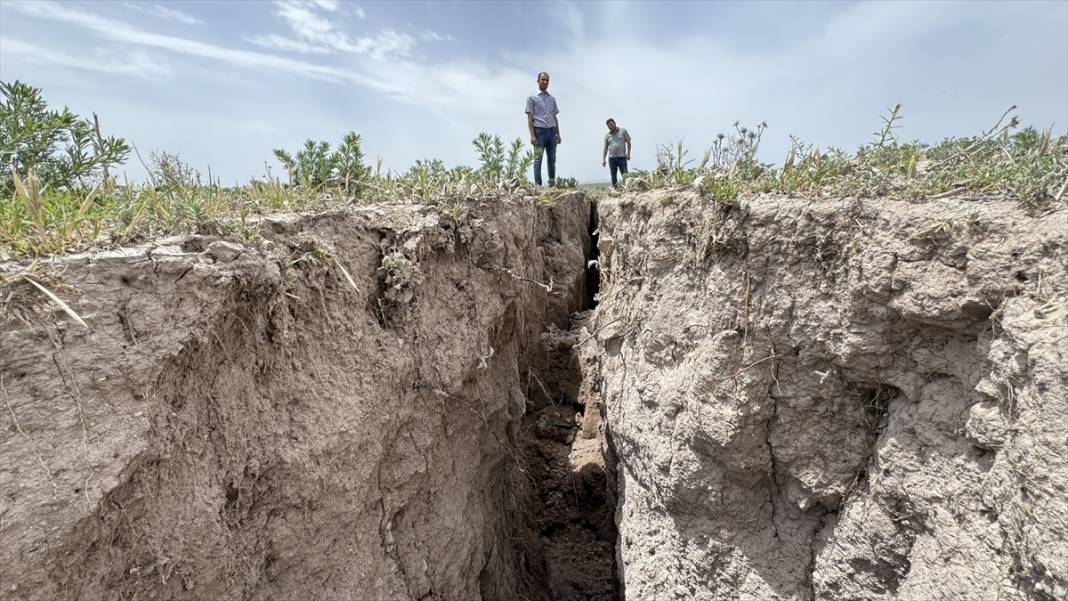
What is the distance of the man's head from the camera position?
19.2ft

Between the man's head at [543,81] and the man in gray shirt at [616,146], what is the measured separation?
3.39 ft

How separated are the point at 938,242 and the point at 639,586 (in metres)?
2.23

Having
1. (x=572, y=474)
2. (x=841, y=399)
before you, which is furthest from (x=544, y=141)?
(x=841, y=399)

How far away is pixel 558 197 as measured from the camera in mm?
4922

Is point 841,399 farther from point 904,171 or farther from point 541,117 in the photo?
point 541,117

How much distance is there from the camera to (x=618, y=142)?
21.3ft

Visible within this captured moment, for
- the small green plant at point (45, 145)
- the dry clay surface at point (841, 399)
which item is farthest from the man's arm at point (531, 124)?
the small green plant at point (45, 145)

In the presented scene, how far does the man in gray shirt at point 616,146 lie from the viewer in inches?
256

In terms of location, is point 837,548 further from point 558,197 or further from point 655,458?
point 558,197

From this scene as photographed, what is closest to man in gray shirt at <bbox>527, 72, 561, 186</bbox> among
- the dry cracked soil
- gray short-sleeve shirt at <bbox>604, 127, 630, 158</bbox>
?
gray short-sleeve shirt at <bbox>604, 127, 630, 158</bbox>

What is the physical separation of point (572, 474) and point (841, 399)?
2325 millimetres

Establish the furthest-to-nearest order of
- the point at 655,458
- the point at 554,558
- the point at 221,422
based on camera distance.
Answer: the point at 554,558
the point at 655,458
the point at 221,422

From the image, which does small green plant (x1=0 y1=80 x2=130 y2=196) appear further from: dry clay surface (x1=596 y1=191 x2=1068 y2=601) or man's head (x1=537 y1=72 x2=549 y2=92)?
man's head (x1=537 y1=72 x2=549 y2=92)

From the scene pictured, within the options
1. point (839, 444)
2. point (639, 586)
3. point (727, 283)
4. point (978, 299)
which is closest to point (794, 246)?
point (727, 283)
